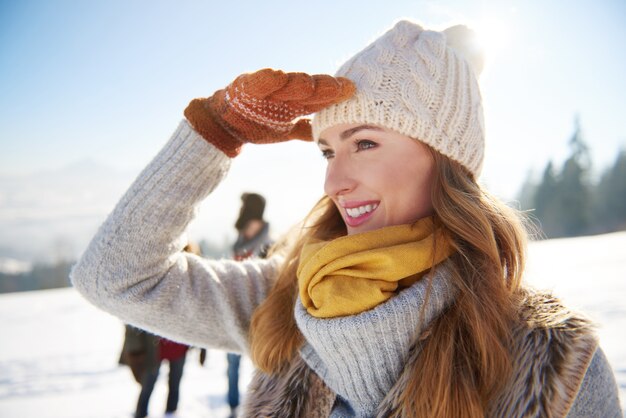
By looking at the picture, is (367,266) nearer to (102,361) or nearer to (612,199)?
(102,361)

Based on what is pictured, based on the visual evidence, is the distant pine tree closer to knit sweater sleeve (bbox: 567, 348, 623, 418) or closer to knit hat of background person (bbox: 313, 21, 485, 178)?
knit hat of background person (bbox: 313, 21, 485, 178)

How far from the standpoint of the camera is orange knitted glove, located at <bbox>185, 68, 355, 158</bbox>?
1313mm

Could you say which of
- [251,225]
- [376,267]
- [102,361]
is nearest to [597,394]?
[376,267]

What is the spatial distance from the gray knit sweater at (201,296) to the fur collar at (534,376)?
0.05m

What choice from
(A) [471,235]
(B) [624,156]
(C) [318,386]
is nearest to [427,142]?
(A) [471,235]

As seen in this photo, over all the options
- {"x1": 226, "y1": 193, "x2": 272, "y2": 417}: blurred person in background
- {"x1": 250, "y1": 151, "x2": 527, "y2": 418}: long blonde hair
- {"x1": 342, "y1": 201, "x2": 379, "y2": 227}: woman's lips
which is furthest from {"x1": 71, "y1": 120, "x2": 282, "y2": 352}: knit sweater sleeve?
{"x1": 226, "y1": 193, "x2": 272, "y2": 417}: blurred person in background

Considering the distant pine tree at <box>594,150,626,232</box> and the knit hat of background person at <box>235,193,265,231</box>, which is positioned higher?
the knit hat of background person at <box>235,193,265,231</box>

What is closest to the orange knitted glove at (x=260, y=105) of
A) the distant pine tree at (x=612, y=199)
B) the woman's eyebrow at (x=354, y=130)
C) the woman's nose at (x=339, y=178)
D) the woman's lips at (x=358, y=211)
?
the woman's eyebrow at (x=354, y=130)

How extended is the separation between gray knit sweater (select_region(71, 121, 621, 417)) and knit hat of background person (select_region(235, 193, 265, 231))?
253cm

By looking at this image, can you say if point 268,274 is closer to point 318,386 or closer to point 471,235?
point 318,386

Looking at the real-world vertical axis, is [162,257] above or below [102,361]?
above

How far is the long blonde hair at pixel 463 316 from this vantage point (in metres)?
1.10

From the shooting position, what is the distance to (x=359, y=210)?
58.4 inches

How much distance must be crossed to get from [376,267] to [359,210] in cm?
28
